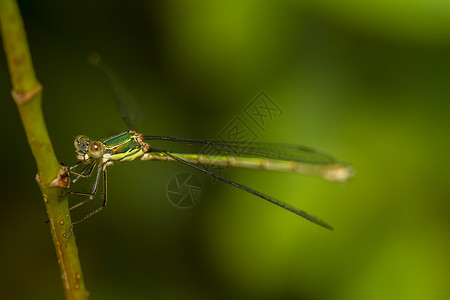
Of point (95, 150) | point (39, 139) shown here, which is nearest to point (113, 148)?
point (95, 150)

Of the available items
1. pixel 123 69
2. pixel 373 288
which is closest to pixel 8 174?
pixel 123 69

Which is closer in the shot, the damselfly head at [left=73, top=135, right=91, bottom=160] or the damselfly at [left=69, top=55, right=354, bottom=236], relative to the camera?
the damselfly head at [left=73, top=135, right=91, bottom=160]

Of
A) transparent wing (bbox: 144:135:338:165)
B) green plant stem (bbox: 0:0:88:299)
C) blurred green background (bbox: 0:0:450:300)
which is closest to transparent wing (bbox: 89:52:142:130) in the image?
blurred green background (bbox: 0:0:450:300)

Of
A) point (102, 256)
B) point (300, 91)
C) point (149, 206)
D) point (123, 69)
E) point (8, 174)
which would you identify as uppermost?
point (123, 69)

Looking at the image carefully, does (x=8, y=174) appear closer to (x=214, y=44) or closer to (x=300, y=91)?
(x=214, y=44)

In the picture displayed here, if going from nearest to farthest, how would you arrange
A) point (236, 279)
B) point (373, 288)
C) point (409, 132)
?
1. point (373, 288)
2. point (409, 132)
3. point (236, 279)

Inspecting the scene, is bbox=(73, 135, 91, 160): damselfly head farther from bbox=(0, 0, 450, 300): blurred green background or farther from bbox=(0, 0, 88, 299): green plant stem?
bbox=(0, 0, 450, 300): blurred green background

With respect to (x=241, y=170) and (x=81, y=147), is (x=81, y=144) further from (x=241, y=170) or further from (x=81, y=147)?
(x=241, y=170)
